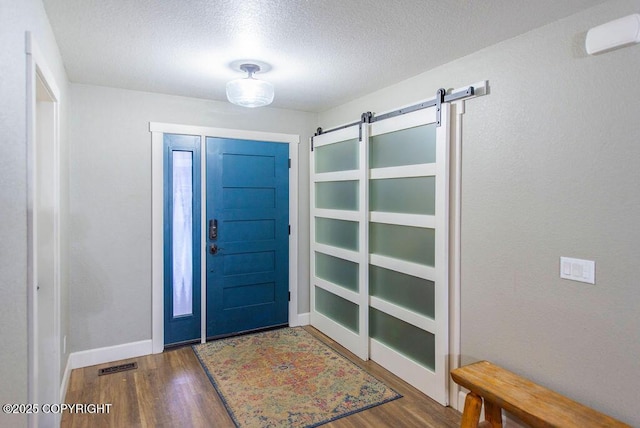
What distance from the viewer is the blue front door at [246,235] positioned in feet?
12.5

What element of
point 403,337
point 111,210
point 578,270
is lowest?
point 403,337

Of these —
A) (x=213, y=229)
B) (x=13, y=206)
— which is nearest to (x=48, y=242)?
(x=13, y=206)

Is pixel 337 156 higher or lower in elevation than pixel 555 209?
higher

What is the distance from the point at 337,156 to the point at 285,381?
2131mm

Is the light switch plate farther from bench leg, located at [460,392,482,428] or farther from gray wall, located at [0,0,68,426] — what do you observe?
gray wall, located at [0,0,68,426]

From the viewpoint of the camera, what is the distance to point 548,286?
6.81ft

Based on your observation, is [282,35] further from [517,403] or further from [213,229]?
[517,403]

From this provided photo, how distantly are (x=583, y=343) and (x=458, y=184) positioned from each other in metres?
1.14

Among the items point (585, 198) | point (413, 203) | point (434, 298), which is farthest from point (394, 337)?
point (585, 198)

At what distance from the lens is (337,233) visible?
387cm

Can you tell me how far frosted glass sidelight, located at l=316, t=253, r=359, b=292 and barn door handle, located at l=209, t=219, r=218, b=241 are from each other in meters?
1.14

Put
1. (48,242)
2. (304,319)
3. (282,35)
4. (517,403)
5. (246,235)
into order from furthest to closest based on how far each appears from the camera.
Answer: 1. (304,319)
2. (246,235)
3. (48,242)
4. (282,35)
5. (517,403)

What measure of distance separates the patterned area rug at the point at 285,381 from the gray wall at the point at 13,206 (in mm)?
1432

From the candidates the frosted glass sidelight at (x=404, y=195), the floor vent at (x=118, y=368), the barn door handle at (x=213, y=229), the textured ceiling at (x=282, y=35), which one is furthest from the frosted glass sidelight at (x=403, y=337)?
the floor vent at (x=118, y=368)
